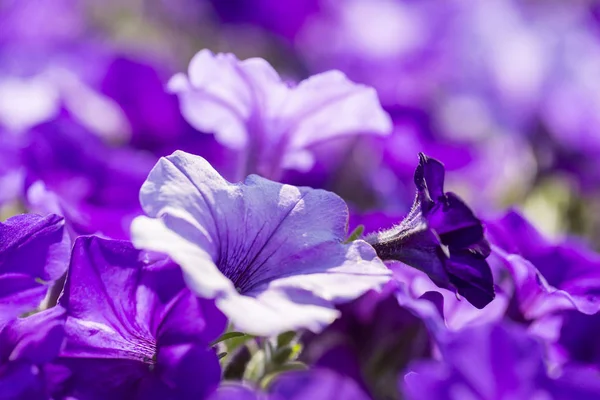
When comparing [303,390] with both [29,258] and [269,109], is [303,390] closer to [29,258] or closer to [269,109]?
[29,258]

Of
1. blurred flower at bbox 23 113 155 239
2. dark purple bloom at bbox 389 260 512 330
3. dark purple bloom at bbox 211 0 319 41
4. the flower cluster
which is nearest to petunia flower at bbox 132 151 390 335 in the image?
the flower cluster

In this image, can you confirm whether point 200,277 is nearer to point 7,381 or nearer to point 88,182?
point 7,381

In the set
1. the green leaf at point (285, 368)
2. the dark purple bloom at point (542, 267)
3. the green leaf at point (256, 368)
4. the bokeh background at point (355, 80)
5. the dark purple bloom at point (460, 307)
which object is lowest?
the bokeh background at point (355, 80)

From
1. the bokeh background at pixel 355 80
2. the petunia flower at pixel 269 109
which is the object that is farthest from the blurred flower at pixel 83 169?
the petunia flower at pixel 269 109

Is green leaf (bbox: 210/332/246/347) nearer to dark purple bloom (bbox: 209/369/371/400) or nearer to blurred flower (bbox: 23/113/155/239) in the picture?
dark purple bloom (bbox: 209/369/371/400)

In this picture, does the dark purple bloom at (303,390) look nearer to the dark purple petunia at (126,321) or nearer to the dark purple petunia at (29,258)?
the dark purple petunia at (126,321)
